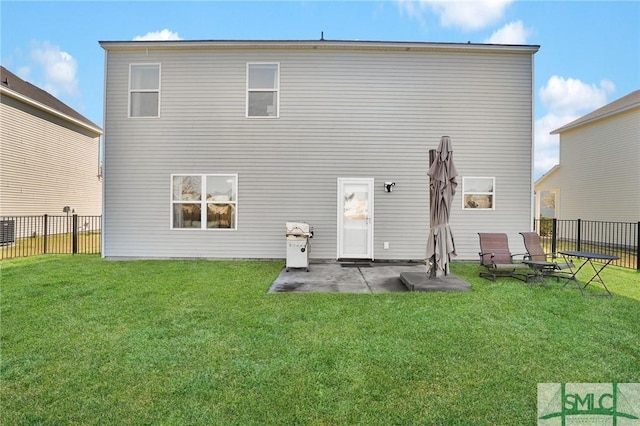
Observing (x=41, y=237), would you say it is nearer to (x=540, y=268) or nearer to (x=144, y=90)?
(x=144, y=90)

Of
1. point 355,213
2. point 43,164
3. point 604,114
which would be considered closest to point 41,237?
point 43,164

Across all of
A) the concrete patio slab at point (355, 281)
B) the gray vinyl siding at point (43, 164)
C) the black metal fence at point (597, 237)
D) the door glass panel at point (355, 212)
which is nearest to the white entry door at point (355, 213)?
the door glass panel at point (355, 212)

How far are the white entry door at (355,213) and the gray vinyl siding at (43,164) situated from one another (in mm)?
13317

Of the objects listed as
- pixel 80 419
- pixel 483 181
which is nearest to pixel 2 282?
pixel 80 419

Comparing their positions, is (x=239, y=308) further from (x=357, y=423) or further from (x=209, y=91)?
(x=209, y=91)

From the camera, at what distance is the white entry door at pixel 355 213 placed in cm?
859

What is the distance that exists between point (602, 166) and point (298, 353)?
679 inches

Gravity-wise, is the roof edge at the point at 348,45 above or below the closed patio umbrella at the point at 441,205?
above

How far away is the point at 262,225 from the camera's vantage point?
340 inches

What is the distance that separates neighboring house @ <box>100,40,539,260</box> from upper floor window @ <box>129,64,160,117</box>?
13cm

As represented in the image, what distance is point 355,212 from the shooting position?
8.61m

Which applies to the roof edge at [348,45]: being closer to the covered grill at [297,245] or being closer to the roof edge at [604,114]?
the covered grill at [297,245]

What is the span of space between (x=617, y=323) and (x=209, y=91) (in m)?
9.68

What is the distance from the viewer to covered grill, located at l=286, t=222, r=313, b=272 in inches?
289
